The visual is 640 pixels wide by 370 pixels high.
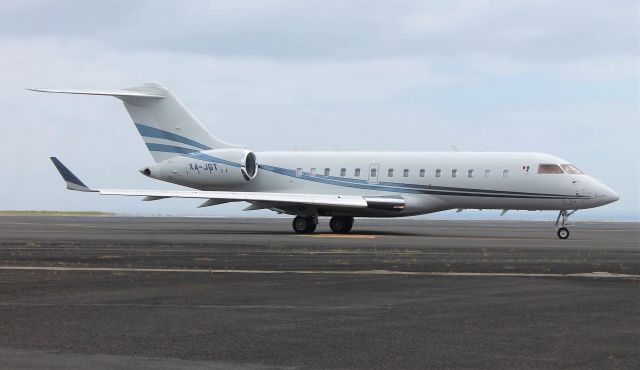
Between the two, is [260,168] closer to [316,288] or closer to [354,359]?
[316,288]

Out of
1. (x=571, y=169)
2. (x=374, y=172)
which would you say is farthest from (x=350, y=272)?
(x=374, y=172)

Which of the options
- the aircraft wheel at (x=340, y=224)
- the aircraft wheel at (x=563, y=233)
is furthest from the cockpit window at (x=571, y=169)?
the aircraft wheel at (x=340, y=224)

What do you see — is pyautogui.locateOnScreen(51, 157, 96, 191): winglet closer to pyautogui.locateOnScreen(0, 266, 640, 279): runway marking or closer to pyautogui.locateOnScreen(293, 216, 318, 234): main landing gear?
pyautogui.locateOnScreen(293, 216, 318, 234): main landing gear

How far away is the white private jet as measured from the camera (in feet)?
117

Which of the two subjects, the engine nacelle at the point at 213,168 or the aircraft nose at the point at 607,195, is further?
the engine nacelle at the point at 213,168

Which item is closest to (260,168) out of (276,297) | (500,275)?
(500,275)

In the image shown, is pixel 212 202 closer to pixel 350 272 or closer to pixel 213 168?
pixel 213 168

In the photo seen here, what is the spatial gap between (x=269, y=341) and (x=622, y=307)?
5339 millimetres

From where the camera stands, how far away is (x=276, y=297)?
1310cm

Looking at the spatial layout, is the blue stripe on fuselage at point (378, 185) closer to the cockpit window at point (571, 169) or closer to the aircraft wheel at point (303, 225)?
the cockpit window at point (571, 169)

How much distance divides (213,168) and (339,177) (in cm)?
550

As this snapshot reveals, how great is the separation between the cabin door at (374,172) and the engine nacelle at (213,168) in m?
5.40

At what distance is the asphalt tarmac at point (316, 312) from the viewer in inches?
328

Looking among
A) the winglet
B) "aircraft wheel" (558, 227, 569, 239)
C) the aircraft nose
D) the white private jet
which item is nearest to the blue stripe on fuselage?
the white private jet
